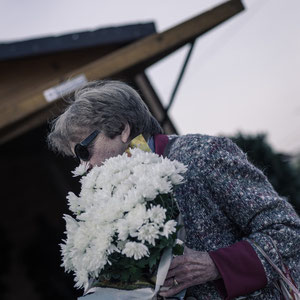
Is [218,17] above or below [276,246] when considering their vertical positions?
above

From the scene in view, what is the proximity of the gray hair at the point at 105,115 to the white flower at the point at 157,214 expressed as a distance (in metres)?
0.76

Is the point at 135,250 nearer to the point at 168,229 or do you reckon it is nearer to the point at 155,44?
the point at 168,229

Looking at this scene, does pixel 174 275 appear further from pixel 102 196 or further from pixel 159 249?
pixel 102 196

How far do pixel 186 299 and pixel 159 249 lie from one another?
46 centimetres

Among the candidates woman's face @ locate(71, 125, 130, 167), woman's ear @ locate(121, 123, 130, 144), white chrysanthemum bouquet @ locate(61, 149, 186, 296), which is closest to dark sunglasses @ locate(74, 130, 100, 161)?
woman's face @ locate(71, 125, 130, 167)

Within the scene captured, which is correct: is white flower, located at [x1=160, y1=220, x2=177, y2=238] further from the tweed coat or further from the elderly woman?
the tweed coat

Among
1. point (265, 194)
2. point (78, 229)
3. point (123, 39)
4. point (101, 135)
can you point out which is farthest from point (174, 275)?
point (123, 39)

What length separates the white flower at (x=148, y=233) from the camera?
4.33ft

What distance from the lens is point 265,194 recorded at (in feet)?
5.53

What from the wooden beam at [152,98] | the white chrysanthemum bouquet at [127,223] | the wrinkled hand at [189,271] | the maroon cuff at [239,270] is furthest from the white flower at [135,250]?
the wooden beam at [152,98]

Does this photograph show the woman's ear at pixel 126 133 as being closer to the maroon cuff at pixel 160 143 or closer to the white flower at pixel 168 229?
the maroon cuff at pixel 160 143

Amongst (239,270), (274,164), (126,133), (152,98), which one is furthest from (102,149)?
(152,98)

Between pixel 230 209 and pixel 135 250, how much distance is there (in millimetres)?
553

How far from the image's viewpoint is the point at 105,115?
2.00m
